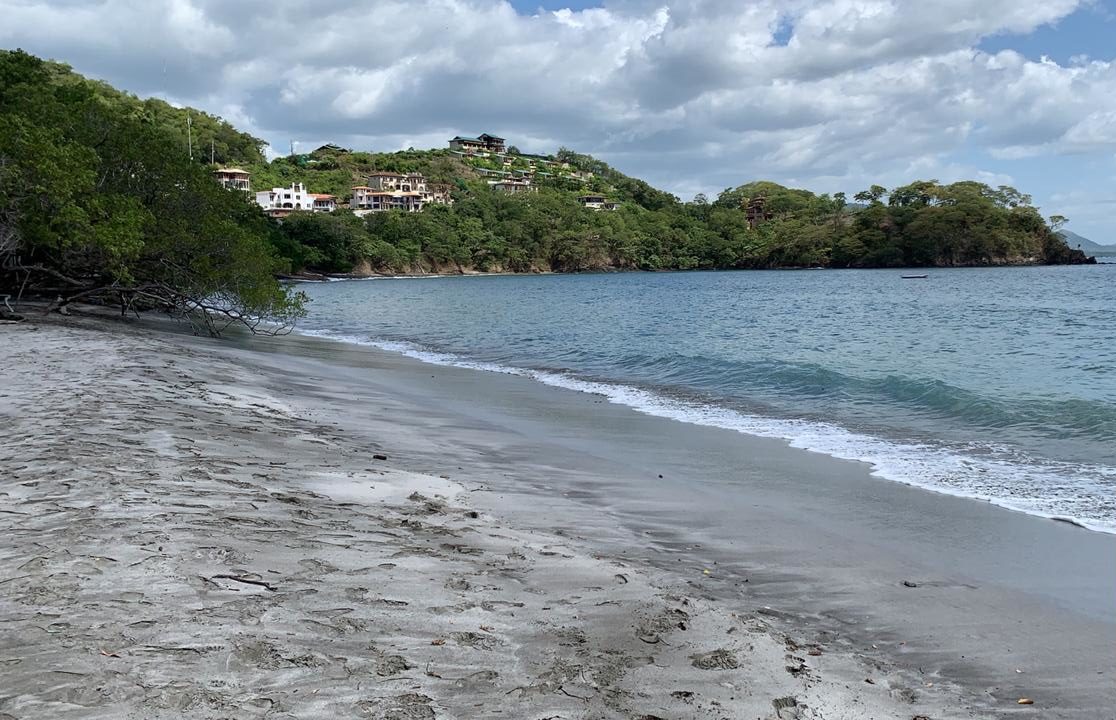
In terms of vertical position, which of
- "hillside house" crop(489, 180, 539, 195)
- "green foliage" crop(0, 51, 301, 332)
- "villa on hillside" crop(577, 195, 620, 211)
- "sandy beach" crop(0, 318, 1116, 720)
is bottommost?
"sandy beach" crop(0, 318, 1116, 720)

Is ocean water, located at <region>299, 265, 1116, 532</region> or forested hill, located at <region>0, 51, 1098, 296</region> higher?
forested hill, located at <region>0, 51, 1098, 296</region>

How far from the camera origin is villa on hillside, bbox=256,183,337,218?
143375mm

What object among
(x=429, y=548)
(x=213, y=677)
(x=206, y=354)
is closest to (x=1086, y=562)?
(x=429, y=548)

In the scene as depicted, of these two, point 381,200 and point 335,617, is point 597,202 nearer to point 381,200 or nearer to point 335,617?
point 381,200

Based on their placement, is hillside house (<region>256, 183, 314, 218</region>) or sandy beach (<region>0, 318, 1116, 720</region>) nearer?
sandy beach (<region>0, 318, 1116, 720</region>)

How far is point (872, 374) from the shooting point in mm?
18625

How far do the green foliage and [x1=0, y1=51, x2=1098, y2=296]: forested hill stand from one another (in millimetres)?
61

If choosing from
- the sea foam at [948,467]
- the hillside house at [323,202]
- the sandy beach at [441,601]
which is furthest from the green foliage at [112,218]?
the hillside house at [323,202]

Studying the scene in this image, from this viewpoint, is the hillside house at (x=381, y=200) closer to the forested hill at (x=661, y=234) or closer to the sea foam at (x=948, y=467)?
the forested hill at (x=661, y=234)

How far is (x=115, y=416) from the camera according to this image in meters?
8.05

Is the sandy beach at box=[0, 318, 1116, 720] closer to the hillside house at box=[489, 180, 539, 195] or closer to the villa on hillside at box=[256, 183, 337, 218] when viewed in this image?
the villa on hillside at box=[256, 183, 337, 218]

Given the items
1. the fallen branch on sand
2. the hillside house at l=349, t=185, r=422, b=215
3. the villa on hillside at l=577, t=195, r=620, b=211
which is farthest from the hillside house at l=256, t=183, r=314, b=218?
the fallen branch on sand

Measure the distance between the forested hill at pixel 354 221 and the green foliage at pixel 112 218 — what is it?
0.06 meters

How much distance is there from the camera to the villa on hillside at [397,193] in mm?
165050
